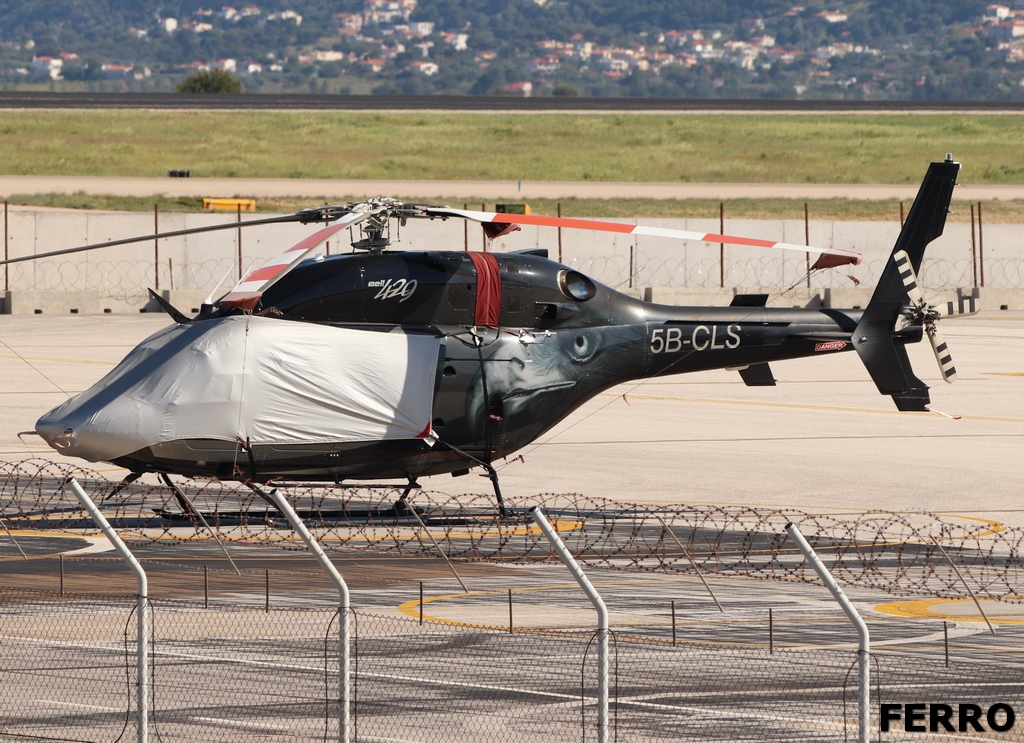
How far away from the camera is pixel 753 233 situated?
5603 cm

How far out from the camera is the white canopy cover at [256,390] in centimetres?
1855

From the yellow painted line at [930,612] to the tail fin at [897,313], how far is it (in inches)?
257

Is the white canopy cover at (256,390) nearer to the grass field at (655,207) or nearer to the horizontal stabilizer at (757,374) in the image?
the horizontal stabilizer at (757,374)

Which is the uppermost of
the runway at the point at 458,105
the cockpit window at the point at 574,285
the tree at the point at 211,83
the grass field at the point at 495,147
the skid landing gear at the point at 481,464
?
the tree at the point at 211,83

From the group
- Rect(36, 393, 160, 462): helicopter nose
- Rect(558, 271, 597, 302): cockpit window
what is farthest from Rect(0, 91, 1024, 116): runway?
Rect(36, 393, 160, 462): helicopter nose

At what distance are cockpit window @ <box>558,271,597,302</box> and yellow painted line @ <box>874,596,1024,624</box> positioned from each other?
655 centimetres

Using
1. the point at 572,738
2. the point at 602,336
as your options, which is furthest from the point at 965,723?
the point at 602,336

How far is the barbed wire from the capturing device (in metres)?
18.7

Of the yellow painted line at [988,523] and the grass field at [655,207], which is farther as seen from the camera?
the grass field at [655,207]

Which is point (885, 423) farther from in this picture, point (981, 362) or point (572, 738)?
point (572, 738)

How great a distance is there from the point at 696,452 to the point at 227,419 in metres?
10.5

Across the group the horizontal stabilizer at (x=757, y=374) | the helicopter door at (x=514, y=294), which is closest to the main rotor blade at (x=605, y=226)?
the helicopter door at (x=514, y=294)

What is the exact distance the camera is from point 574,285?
21.6 metres

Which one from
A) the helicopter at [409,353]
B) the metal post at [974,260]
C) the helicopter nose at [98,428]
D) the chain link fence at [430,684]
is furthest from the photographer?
the metal post at [974,260]
